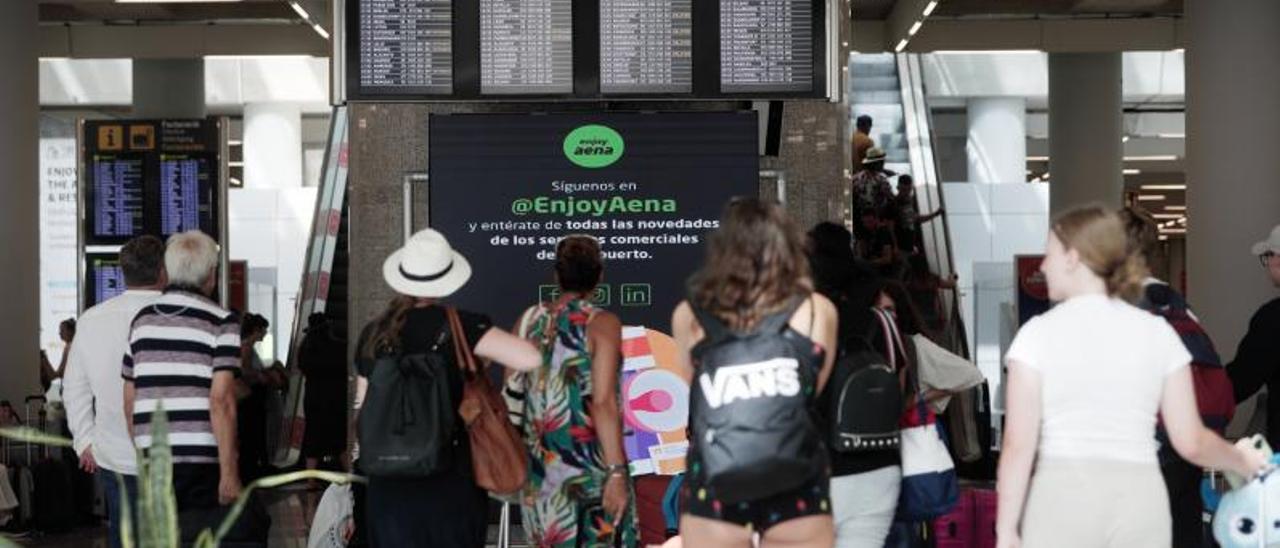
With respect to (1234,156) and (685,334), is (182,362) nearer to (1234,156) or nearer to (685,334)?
(685,334)

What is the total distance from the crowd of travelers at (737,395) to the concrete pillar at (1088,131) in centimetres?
1580

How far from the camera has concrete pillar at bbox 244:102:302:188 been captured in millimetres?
29969

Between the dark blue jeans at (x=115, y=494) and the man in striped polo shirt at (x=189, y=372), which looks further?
the dark blue jeans at (x=115, y=494)

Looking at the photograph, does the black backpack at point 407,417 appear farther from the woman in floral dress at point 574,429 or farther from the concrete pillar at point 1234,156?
the concrete pillar at point 1234,156

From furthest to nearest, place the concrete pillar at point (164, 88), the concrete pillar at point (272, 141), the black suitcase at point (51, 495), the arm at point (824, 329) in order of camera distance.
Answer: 1. the concrete pillar at point (272, 141)
2. the concrete pillar at point (164, 88)
3. the black suitcase at point (51, 495)
4. the arm at point (824, 329)

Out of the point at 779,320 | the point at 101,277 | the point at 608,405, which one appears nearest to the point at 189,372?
the point at 608,405

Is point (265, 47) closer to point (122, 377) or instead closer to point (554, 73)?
point (554, 73)

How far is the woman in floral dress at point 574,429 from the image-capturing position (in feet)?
19.1

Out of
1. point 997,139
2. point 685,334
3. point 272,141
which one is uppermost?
point 272,141

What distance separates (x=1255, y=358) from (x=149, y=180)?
1171 cm

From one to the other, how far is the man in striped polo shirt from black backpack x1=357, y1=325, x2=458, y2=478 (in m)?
0.74

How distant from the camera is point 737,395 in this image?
14.0ft

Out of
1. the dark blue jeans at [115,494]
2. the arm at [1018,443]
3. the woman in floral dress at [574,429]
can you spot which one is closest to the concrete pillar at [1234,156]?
the woman in floral dress at [574,429]

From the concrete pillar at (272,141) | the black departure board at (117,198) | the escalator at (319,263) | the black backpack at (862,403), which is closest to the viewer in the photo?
the black backpack at (862,403)
